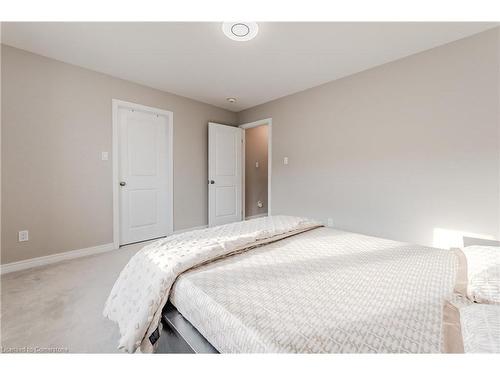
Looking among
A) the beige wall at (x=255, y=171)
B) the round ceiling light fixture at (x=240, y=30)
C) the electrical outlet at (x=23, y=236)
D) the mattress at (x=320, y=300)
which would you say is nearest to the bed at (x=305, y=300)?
the mattress at (x=320, y=300)

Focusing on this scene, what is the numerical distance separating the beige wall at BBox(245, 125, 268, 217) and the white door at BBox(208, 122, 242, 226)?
20.6 inches

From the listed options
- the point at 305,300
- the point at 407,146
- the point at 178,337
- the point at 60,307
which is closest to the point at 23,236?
the point at 60,307

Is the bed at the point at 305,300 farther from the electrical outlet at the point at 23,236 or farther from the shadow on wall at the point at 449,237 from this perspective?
the electrical outlet at the point at 23,236

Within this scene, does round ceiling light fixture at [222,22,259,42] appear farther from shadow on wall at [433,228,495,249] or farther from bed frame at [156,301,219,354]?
shadow on wall at [433,228,495,249]

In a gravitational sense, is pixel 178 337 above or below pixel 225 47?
below

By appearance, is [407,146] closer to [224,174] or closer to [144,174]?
[224,174]

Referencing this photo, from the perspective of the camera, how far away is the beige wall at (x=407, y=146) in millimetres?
2010

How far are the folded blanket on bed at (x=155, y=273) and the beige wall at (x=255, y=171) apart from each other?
3.41 meters

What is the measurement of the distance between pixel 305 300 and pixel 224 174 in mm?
3492

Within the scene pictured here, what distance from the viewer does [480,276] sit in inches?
33.8

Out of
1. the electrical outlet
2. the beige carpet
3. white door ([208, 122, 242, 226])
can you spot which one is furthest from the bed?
white door ([208, 122, 242, 226])
